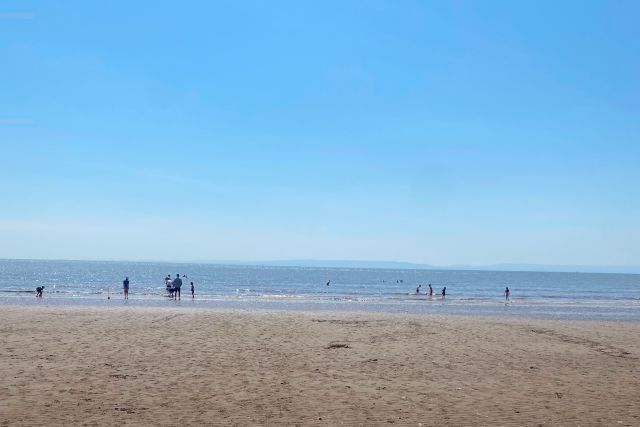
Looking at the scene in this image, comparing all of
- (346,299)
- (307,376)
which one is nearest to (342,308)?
(346,299)

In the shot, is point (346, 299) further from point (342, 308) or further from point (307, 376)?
point (307, 376)

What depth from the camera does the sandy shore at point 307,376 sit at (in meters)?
9.86

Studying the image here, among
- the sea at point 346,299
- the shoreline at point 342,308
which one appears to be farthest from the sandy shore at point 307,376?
the sea at point 346,299

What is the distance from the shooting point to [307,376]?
13281mm

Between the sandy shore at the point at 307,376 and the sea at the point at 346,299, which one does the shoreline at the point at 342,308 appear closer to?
the sea at the point at 346,299

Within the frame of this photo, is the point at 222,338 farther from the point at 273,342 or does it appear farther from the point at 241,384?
Result: the point at 241,384

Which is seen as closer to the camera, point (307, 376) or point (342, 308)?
point (307, 376)

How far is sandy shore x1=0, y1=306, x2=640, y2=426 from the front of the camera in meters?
9.86

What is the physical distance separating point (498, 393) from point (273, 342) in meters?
9.12

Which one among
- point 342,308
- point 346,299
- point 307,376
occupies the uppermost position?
point 307,376

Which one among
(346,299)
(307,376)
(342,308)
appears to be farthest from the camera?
(346,299)

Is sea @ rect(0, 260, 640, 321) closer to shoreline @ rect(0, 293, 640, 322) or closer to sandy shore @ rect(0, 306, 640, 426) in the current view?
shoreline @ rect(0, 293, 640, 322)

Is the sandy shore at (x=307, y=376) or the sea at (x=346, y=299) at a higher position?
the sandy shore at (x=307, y=376)

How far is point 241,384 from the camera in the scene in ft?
40.2
